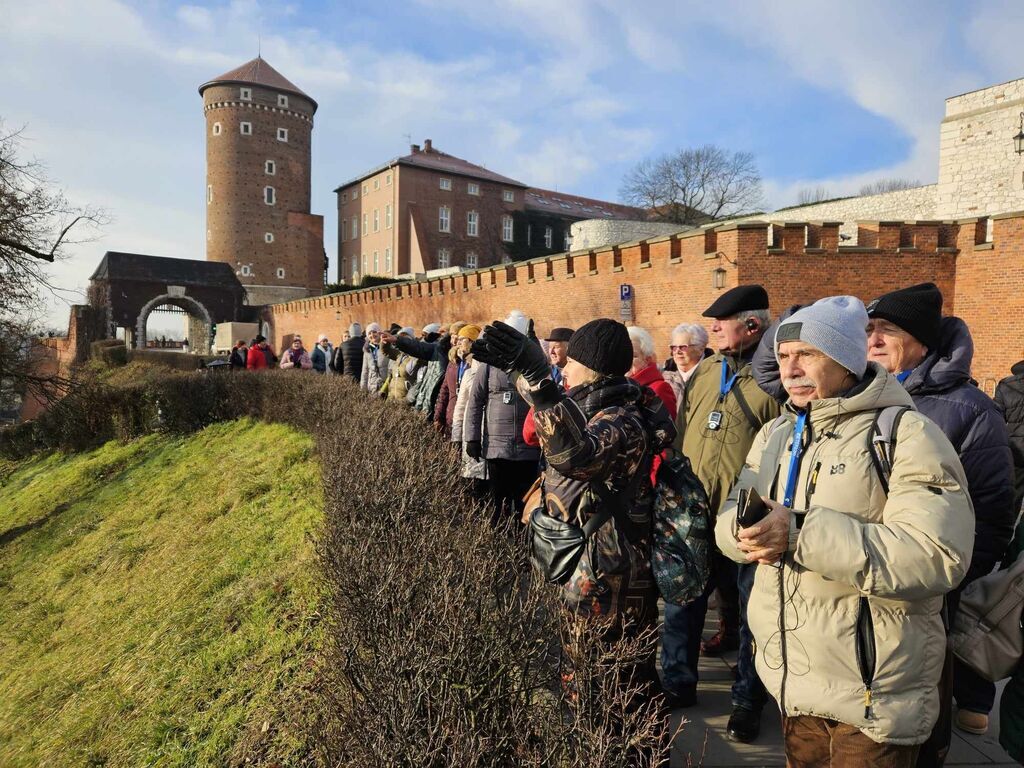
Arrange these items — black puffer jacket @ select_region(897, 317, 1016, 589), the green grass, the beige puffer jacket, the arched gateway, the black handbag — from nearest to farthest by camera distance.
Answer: the beige puffer jacket < the black handbag < black puffer jacket @ select_region(897, 317, 1016, 589) < the green grass < the arched gateway

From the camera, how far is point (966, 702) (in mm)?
3061

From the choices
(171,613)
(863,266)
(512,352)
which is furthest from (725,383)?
(863,266)

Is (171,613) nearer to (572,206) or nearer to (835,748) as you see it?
(835,748)

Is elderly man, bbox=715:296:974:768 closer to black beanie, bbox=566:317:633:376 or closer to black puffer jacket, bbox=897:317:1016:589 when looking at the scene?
black beanie, bbox=566:317:633:376

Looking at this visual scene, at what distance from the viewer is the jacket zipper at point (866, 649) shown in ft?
5.89

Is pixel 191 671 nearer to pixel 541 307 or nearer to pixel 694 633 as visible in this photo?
pixel 694 633

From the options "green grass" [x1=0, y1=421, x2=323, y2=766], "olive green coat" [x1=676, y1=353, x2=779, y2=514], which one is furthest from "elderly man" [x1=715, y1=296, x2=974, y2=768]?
"green grass" [x1=0, y1=421, x2=323, y2=766]

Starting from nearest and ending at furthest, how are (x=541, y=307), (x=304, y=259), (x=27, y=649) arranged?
(x=27, y=649) < (x=541, y=307) < (x=304, y=259)

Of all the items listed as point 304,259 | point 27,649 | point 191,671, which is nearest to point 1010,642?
point 191,671

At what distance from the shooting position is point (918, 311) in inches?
104

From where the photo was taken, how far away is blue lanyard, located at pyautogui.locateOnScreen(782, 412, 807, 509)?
2002 mm

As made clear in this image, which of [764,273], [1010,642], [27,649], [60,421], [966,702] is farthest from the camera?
[60,421]

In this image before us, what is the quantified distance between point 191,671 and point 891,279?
1387 cm

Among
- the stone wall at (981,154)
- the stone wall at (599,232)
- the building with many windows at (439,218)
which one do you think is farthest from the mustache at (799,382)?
the building with many windows at (439,218)
